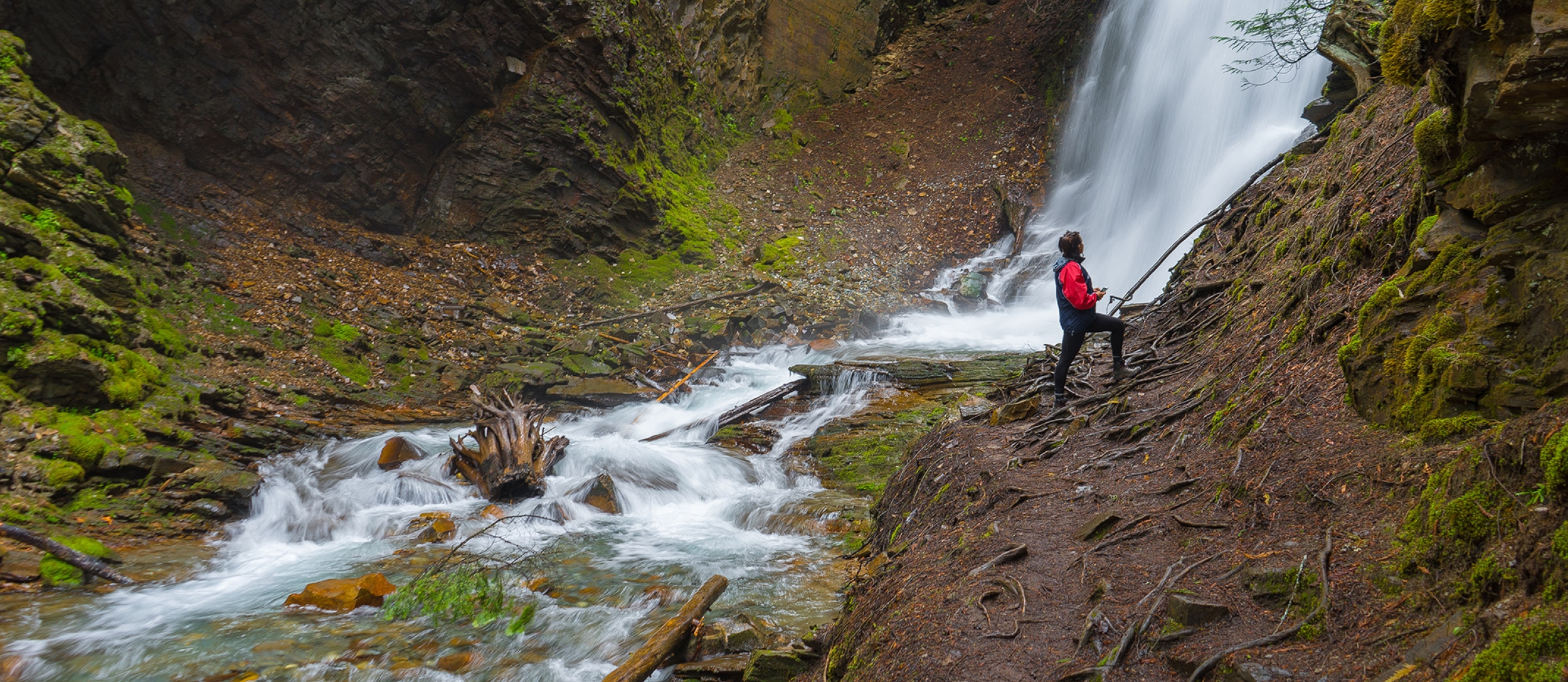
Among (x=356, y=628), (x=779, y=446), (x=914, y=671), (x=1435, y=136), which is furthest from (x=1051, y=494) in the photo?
(x=779, y=446)

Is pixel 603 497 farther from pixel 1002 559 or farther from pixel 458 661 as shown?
pixel 1002 559

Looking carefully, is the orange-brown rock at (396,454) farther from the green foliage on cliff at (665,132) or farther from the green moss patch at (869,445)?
the green foliage on cliff at (665,132)

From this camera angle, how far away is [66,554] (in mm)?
5148

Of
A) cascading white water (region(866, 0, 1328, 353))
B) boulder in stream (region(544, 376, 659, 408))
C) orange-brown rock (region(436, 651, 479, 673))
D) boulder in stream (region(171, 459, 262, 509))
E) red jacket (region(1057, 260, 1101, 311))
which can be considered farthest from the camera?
cascading white water (region(866, 0, 1328, 353))

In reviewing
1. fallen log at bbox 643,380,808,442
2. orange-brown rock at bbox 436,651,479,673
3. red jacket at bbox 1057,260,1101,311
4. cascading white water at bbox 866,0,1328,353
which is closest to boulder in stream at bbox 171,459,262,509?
orange-brown rock at bbox 436,651,479,673

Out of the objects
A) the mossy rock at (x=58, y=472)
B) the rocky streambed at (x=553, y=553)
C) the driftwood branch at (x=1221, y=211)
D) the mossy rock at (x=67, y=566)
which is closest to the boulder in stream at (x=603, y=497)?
the rocky streambed at (x=553, y=553)

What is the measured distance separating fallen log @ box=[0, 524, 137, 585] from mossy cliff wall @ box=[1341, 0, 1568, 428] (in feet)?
26.4

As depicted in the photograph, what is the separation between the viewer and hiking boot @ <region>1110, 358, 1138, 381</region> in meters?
5.62

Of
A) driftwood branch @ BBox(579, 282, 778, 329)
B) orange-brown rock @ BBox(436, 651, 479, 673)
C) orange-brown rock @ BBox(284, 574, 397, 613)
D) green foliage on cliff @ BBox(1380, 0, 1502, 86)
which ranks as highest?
driftwood branch @ BBox(579, 282, 778, 329)

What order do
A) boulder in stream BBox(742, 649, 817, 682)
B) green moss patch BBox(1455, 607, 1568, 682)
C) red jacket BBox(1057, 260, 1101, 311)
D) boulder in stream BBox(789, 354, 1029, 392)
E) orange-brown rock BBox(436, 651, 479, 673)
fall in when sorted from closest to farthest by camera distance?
green moss patch BBox(1455, 607, 1568, 682) < boulder in stream BBox(742, 649, 817, 682) < orange-brown rock BBox(436, 651, 479, 673) < red jacket BBox(1057, 260, 1101, 311) < boulder in stream BBox(789, 354, 1029, 392)

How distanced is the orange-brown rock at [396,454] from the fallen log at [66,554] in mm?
2789

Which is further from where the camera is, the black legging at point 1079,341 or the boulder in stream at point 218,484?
the boulder in stream at point 218,484

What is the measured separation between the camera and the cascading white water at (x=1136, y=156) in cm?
1378

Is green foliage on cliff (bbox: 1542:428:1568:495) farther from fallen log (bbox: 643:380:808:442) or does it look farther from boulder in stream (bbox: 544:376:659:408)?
boulder in stream (bbox: 544:376:659:408)
